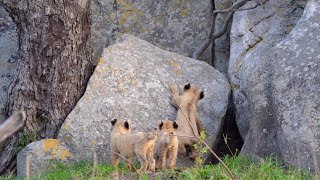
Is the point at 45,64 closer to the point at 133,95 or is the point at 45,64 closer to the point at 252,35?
the point at 133,95

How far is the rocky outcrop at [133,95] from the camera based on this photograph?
7.27m

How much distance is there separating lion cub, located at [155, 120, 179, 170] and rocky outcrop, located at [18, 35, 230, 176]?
A: 106 cm

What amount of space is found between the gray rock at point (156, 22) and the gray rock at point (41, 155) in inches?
86.3

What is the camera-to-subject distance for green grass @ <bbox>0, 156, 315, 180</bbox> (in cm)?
572

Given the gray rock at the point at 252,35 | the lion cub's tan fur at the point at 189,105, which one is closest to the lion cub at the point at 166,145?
the lion cub's tan fur at the point at 189,105

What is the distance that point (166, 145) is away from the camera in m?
6.13

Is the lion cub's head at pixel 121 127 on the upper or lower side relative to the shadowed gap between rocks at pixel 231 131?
upper

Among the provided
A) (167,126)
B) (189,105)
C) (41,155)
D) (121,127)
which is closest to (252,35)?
(189,105)

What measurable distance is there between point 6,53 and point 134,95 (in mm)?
2277

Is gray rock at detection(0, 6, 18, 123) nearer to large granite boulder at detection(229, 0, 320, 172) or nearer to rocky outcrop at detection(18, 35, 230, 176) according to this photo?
rocky outcrop at detection(18, 35, 230, 176)

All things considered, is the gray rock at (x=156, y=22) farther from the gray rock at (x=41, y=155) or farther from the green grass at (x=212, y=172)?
the green grass at (x=212, y=172)

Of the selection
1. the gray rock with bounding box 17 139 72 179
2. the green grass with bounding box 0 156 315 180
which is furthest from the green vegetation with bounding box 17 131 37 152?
the green grass with bounding box 0 156 315 180

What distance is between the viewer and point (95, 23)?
9.38 meters

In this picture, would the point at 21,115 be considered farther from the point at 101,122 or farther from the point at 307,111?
the point at 101,122
